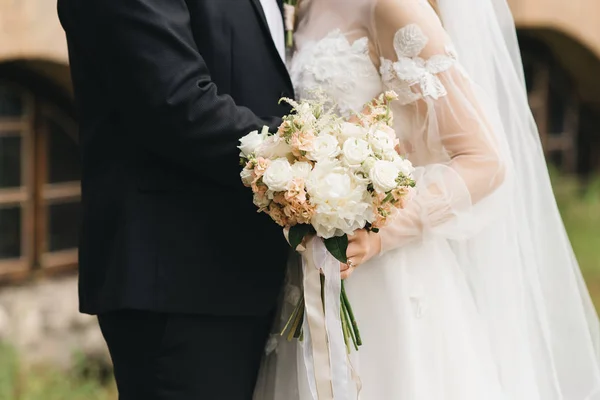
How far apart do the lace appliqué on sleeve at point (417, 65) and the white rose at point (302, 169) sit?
1.49 ft

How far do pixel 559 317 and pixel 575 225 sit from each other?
12.8 feet

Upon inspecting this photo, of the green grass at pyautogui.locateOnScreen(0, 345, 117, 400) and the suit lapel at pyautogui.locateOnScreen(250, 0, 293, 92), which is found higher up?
the suit lapel at pyautogui.locateOnScreen(250, 0, 293, 92)

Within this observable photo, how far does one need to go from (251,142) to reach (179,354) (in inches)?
22.2

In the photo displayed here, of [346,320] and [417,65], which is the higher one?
[417,65]

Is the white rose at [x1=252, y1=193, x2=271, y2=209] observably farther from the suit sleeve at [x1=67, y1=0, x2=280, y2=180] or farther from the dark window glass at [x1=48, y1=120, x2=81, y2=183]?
the dark window glass at [x1=48, y1=120, x2=81, y2=183]

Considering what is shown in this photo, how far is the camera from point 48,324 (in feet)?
12.6

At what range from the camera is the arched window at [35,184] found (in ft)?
12.3

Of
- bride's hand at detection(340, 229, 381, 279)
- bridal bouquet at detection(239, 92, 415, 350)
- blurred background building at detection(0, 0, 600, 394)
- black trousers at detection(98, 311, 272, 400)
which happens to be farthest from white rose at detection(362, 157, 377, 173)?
blurred background building at detection(0, 0, 600, 394)

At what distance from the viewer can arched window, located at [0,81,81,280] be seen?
148 inches

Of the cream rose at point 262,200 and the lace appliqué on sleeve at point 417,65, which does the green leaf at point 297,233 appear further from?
the lace appliqué on sleeve at point 417,65

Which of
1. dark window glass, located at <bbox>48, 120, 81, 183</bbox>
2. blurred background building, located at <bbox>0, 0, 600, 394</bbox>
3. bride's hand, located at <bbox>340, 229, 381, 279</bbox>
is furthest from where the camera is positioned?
dark window glass, located at <bbox>48, 120, 81, 183</bbox>

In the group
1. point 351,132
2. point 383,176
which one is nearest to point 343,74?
point 351,132

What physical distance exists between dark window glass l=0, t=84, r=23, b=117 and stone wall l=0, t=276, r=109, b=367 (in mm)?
799

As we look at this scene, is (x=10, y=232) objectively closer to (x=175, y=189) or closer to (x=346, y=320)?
(x=175, y=189)
